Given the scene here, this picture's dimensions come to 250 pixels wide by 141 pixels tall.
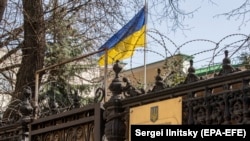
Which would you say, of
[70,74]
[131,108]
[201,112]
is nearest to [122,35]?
[70,74]

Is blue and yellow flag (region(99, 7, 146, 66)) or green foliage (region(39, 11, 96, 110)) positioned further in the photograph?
green foliage (region(39, 11, 96, 110))

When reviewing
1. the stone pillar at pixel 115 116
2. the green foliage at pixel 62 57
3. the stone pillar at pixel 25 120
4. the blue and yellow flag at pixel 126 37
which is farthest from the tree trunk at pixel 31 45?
the stone pillar at pixel 115 116

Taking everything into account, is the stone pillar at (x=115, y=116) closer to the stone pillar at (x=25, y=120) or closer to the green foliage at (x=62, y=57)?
the stone pillar at (x=25, y=120)

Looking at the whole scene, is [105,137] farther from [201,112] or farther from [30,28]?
[30,28]

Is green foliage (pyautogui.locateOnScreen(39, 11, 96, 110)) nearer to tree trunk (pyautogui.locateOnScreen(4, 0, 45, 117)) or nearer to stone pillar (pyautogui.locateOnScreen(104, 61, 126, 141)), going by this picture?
tree trunk (pyautogui.locateOnScreen(4, 0, 45, 117))

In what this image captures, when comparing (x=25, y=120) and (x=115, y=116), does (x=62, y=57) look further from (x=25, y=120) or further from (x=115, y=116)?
(x=115, y=116)

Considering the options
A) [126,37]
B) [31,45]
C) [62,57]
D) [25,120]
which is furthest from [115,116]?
[62,57]

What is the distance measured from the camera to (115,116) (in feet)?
14.1

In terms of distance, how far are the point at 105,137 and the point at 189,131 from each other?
1.06m

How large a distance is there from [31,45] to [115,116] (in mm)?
5318

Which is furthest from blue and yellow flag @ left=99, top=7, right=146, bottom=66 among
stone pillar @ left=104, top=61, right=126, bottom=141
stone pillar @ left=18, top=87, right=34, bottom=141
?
stone pillar @ left=104, top=61, right=126, bottom=141

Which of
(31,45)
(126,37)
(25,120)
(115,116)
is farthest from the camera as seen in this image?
(31,45)

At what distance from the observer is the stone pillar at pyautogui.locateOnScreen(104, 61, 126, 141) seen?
4.27 metres

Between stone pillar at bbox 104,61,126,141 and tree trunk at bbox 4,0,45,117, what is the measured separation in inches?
186
